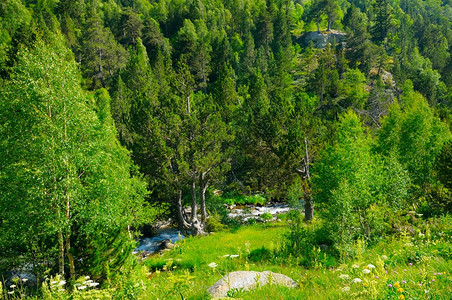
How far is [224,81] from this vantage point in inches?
1801

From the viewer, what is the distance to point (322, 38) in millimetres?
105062

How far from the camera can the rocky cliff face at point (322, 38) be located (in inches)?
4035

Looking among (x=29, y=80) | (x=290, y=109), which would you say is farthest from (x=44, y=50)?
(x=290, y=109)

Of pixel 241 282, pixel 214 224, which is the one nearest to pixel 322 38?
pixel 214 224

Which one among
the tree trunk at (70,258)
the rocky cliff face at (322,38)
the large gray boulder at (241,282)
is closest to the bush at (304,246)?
the large gray boulder at (241,282)

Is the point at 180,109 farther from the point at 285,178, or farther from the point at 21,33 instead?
the point at 21,33

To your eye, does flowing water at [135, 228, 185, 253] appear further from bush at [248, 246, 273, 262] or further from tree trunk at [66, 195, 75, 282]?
tree trunk at [66, 195, 75, 282]

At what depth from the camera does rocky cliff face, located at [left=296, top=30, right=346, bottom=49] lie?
10250 centimetres

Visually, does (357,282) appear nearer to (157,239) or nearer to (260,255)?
(260,255)

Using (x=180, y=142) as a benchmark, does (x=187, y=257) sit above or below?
below

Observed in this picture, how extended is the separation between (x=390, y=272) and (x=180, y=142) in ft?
64.6

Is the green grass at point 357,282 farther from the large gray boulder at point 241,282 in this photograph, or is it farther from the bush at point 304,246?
the bush at point 304,246

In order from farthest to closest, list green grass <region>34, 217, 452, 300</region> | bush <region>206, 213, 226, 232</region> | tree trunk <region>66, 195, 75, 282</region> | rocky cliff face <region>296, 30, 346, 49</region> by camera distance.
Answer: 1. rocky cliff face <region>296, 30, 346, 49</region>
2. bush <region>206, 213, 226, 232</region>
3. tree trunk <region>66, 195, 75, 282</region>
4. green grass <region>34, 217, 452, 300</region>

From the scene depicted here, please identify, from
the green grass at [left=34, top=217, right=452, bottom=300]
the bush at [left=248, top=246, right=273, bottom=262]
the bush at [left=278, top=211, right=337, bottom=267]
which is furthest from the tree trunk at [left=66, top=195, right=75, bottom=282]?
the bush at [left=278, top=211, right=337, bottom=267]
